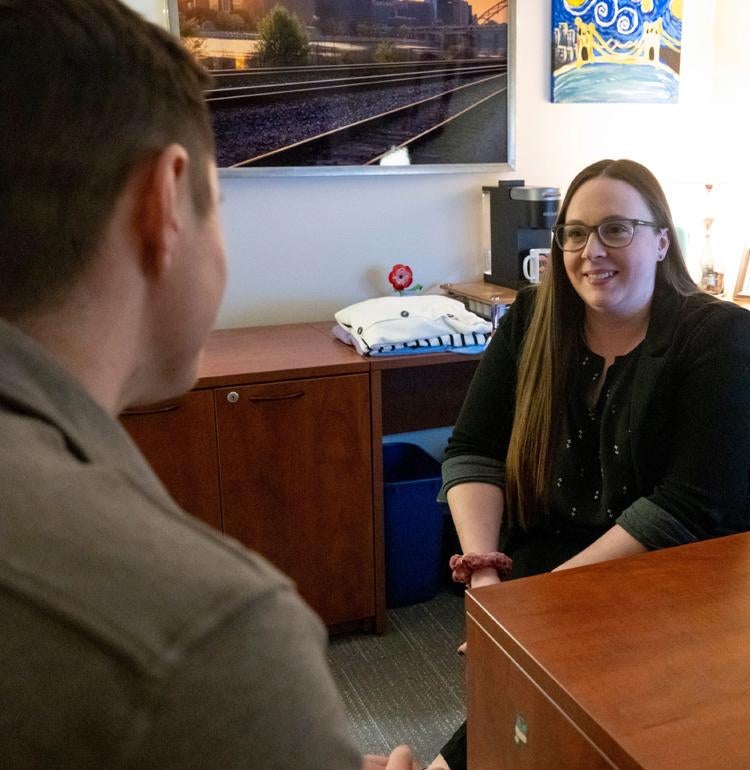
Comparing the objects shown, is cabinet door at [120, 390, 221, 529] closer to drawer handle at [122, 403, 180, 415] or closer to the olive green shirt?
drawer handle at [122, 403, 180, 415]

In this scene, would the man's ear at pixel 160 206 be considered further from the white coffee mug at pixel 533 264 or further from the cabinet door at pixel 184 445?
the white coffee mug at pixel 533 264

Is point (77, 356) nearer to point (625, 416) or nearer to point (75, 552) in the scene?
point (75, 552)

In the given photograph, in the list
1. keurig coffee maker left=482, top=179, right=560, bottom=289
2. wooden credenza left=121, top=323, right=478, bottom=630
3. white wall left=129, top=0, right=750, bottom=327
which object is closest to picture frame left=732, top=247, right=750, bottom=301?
white wall left=129, top=0, right=750, bottom=327

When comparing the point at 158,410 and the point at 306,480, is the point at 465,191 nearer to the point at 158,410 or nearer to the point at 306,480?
the point at 306,480

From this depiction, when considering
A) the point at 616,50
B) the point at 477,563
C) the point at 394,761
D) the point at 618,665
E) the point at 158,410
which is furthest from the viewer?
the point at 616,50

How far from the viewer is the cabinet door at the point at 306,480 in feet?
6.84

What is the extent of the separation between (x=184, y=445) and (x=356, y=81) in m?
1.27

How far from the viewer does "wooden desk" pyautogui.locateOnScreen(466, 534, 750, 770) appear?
77 centimetres

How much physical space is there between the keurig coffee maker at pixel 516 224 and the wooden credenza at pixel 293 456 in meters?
0.53

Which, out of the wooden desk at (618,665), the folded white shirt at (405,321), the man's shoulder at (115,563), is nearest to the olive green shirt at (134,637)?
the man's shoulder at (115,563)

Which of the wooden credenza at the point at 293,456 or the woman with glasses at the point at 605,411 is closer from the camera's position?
the woman with glasses at the point at 605,411

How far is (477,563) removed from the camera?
152 cm

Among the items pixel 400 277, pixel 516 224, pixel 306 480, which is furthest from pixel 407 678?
pixel 516 224

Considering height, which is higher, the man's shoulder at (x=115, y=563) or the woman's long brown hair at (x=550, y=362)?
the man's shoulder at (x=115, y=563)
